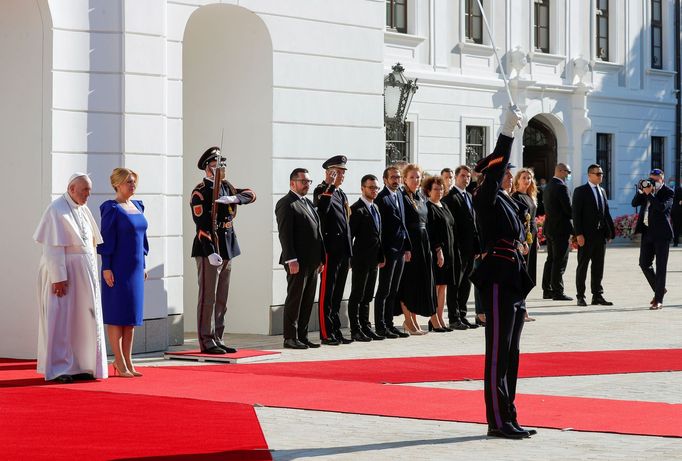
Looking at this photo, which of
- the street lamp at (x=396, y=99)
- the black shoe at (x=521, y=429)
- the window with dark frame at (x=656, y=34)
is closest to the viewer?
the black shoe at (x=521, y=429)

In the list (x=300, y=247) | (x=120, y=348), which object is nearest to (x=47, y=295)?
(x=120, y=348)

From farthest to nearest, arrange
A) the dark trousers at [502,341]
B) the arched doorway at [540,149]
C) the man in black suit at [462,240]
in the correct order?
1. the arched doorway at [540,149]
2. the man in black suit at [462,240]
3. the dark trousers at [502,341]

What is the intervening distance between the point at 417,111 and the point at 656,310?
1483 cm

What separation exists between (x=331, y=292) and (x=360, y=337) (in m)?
0.62

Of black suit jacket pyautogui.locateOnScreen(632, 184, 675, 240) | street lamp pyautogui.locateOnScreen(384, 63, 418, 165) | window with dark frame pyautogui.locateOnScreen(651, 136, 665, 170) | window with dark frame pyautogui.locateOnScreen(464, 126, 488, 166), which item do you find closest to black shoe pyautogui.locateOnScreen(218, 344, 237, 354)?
street lamp pyautogui.locateOnScreen(384, 63, 418, 165)

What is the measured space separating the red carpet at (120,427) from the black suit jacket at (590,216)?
10.1m

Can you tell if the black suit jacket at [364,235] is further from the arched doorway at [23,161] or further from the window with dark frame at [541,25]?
the window with dark frame at [541,25]

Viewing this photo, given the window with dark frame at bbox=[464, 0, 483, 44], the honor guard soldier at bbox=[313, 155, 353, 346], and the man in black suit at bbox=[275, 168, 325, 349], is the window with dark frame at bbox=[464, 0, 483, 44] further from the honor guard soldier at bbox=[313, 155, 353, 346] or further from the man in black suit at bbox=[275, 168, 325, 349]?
the man in black suit at bbox=[275, 168, 325, 349]

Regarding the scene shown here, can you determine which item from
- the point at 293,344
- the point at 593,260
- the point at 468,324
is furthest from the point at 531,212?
the point at 293,344

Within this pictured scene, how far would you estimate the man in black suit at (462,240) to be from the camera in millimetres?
16172

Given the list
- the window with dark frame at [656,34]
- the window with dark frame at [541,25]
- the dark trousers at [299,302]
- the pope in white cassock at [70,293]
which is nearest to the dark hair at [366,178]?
the dark trousers at [299,302]

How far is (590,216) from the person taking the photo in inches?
767

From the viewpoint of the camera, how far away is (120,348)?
39.3 feet

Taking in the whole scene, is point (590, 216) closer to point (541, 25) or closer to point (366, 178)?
point (366, 178)
